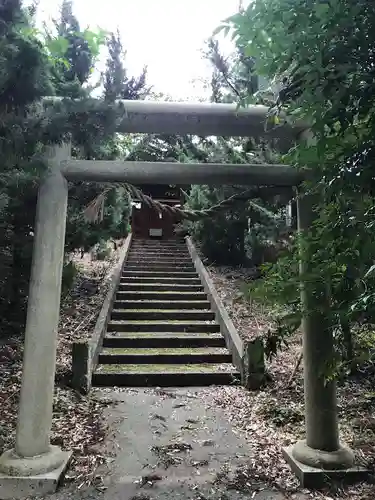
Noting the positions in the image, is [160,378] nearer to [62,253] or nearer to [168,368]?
[168,368]

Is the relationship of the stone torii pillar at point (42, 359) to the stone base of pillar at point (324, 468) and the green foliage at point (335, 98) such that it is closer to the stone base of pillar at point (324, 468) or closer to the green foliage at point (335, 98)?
the stone base of pillar at point (324, 468)

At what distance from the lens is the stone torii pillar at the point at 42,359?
2559 millimetres

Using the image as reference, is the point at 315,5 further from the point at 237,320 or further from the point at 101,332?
the point at 237,320

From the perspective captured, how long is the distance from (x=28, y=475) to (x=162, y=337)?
3159 millimetres

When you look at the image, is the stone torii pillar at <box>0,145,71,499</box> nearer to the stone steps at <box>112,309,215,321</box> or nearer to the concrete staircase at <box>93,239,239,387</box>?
the concrete staircase at <box>93,239,239,387</box>

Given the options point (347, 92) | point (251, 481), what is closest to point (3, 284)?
point (251, 481)

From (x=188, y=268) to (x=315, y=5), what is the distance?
7.63m

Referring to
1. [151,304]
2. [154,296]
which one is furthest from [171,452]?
[154,296]

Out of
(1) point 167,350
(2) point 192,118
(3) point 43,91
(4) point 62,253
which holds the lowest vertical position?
(1) point 167,350

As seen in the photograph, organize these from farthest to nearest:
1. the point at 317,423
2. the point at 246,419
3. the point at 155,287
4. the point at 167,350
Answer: the point at 155,287
the point at 167,350
the point at 246,419
the point at 317,423

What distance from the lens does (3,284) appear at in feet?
13.7

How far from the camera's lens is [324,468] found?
2707 millimetres

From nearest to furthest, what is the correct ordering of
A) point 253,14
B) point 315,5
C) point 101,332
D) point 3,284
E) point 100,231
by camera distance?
point 315,5, point 253,14, point 3,284, point 101,332, point 100,231

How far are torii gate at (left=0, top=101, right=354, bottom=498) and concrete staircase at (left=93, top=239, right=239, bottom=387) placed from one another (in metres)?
1.95
